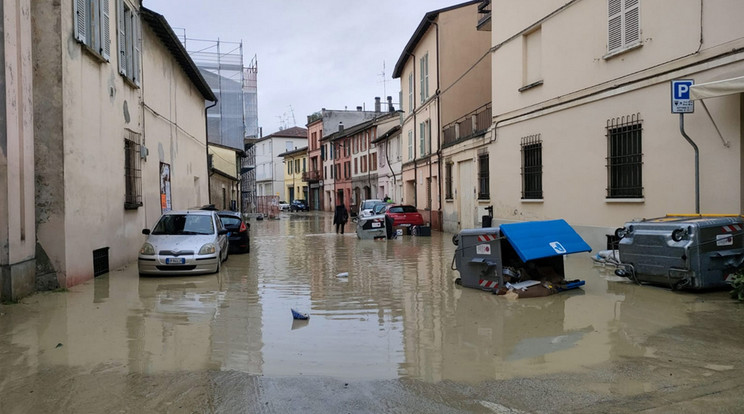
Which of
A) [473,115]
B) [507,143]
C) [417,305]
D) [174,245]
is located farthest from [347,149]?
[417,305]

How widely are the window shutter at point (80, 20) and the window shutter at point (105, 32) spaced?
2.89 ft

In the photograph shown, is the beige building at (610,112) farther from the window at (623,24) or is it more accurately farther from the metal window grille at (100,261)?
the metal window grille at (100,261)

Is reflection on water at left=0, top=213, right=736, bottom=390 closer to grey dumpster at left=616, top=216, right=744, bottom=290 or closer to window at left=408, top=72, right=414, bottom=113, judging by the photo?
grey dumpster at left=616, top=216, right=744, bottom=290

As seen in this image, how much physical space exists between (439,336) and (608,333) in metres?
1.90

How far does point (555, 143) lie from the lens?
1447 centimetres

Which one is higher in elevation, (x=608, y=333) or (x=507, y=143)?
(x=507, y=143)

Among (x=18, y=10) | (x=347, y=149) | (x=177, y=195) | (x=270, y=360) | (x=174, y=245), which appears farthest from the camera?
(x=347, y=149)

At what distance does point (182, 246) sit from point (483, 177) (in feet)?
38.3

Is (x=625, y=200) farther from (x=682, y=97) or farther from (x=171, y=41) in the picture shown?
(x=171, y=41)

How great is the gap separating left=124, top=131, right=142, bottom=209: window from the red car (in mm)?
11326

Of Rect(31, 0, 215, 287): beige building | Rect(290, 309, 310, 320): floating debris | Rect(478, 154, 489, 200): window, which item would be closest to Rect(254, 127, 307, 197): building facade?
Rect(478, 154, 489, 200): window

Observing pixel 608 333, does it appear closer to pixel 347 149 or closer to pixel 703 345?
pixel 703 345

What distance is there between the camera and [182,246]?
38.2 feet

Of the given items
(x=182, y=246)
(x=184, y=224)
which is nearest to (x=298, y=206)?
(x=184, y=224)
